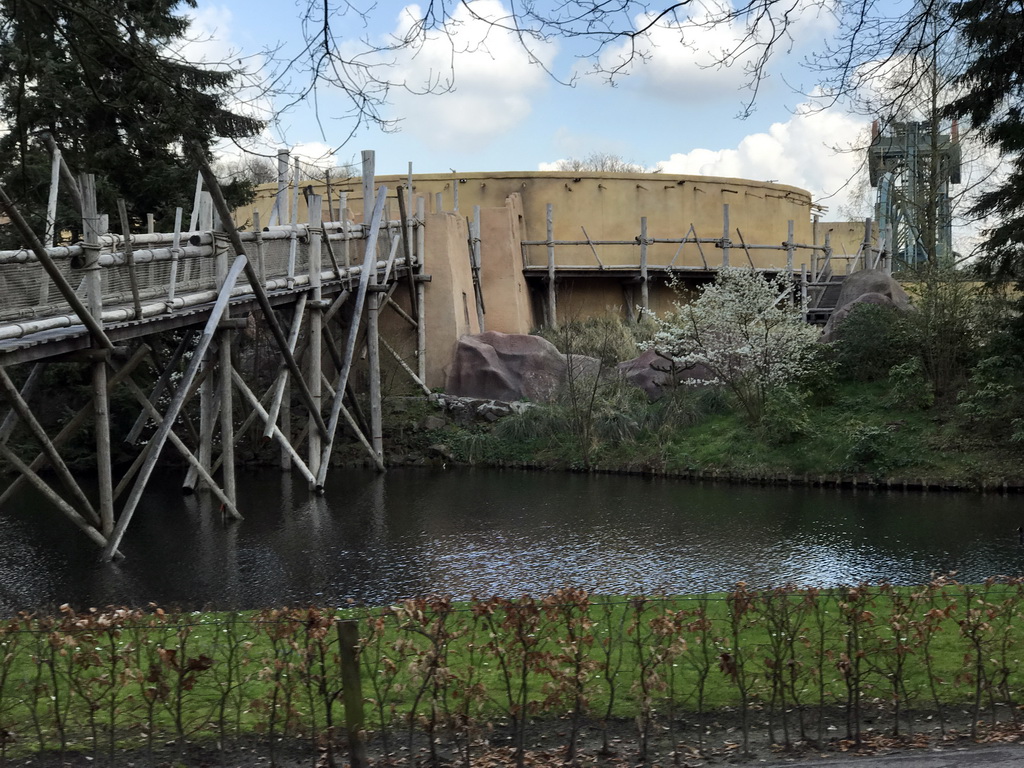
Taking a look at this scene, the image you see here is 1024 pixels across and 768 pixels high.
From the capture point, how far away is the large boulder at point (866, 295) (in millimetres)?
25250

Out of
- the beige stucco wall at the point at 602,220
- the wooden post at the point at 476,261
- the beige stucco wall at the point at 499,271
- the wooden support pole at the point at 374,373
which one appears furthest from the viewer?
the beige stucco wall at the point at 602,220

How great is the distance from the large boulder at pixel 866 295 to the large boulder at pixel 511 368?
5.61m

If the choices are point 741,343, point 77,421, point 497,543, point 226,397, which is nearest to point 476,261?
point 741,343

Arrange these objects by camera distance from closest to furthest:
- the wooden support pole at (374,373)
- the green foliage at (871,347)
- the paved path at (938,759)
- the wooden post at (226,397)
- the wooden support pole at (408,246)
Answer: the paved path at (938,759) → the wooden post at (226,397) → the wooden support pole at (374,373) → the green foliage at (871,347) → the wooden support pole at (408,246)

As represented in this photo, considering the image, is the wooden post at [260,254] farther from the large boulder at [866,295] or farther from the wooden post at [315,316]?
the large boulder at [866,295]

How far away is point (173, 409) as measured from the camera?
47.2 feet

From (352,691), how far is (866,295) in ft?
74.1

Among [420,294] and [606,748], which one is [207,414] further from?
[606,748]

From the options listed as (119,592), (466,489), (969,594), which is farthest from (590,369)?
(969,594)

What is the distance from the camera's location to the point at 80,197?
1130 centimetres

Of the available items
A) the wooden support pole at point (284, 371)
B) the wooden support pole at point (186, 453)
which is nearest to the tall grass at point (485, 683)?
the wooden support pole at point (186, 453)

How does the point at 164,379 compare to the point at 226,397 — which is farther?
the point at 164,379

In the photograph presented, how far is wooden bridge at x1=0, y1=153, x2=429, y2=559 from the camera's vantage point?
39.5 ft

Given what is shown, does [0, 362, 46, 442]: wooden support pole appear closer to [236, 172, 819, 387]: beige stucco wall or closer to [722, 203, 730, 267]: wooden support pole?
[236, 172, 819, 387]: beige stucco wall
